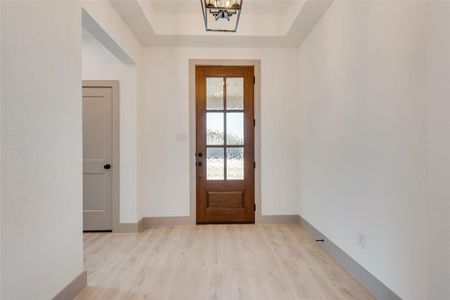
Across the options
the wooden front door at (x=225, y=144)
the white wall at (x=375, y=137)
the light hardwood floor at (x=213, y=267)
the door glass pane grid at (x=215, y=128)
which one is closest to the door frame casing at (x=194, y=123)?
the wooden front door at (x=225, y=144)

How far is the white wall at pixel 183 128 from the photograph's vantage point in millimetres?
4020

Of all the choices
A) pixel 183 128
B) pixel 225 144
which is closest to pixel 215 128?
pixel 225 144

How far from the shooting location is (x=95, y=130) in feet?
12.3

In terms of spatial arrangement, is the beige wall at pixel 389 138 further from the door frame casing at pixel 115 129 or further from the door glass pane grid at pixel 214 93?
the door frame casing at pixel 115 129

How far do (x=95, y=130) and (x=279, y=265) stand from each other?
2929 millimetres

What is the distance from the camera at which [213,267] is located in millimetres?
2592

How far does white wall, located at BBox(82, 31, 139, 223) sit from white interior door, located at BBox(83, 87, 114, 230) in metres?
0.17

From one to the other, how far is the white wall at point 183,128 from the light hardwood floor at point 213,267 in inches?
21.3

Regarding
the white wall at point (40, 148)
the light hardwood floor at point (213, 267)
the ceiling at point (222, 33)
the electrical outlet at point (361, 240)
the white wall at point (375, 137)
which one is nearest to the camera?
the white wall at point (40, 148)

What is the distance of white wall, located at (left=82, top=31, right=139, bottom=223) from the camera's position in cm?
373

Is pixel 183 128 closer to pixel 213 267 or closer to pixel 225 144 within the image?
pixel 225 144

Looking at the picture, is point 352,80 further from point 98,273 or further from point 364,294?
point 98,273

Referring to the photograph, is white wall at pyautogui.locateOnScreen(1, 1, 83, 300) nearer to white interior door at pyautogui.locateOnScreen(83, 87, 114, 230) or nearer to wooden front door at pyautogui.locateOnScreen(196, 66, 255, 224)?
white interior door at pyautogui.locateOnScreen(83, 87, 114, 230)

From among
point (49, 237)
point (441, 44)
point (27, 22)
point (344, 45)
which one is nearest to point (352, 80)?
point (344, 45)
